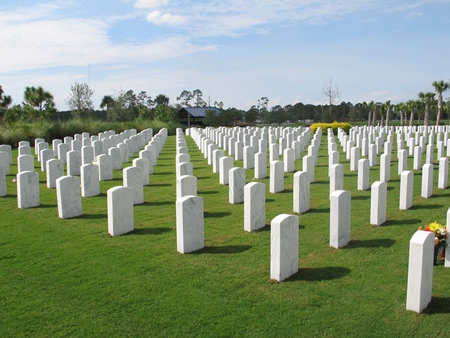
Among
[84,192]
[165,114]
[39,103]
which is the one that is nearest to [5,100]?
[39,103]

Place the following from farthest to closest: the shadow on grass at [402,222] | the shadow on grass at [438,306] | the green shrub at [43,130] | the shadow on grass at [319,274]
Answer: the green shrub at [43,130]
the shadow on grass at [402,222]
the shadow on grass at [319,274]
the shadow on grass at [438,306]

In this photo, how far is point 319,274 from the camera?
5.13 metres

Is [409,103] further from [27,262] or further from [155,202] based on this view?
[27,262]

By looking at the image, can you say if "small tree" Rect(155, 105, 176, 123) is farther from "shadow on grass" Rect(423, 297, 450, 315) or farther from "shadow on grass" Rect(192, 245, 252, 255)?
"shadow on grass" Rect(423, 297, 450, 315)

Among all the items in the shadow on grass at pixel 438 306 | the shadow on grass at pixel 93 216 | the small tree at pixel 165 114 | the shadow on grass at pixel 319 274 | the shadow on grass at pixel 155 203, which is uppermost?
the small tree at pixel 165 114

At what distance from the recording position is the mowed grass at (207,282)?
3.96m

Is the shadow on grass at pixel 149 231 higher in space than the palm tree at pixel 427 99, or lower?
lower

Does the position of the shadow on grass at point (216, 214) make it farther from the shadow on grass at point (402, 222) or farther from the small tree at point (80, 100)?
the small tree at point (80, 100)

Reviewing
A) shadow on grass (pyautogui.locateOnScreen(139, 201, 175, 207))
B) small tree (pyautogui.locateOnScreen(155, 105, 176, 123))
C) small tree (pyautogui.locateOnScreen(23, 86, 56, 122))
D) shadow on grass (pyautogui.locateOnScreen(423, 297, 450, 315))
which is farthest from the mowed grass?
small tree (pyautogui.locateOnScreen(155, 105, 176, 123))

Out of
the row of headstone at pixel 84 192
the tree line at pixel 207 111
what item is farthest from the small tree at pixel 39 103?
the row of headstone at pixel 84 192

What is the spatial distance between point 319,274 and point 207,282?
1.35 metres

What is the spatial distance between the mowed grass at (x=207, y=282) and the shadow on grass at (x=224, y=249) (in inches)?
0.6

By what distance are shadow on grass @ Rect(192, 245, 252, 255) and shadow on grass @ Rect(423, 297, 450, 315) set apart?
2.52m

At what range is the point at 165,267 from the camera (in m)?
5.41
